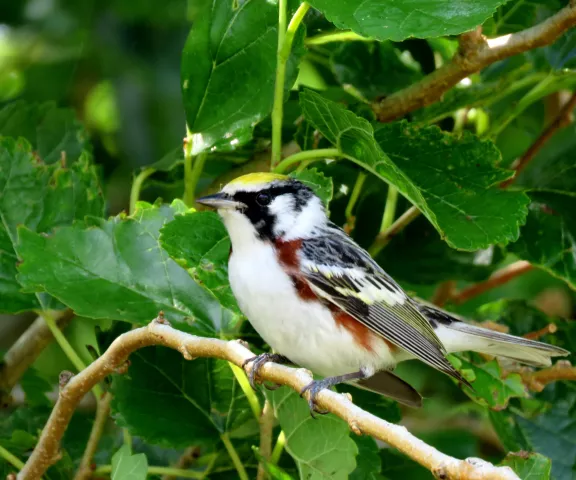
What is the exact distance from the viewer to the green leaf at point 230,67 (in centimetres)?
253

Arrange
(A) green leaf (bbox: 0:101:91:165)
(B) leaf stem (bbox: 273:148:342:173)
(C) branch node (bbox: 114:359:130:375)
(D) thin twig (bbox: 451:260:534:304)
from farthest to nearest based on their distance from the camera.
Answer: (D) thin twig (bbox: 451:260:534:304), (A) green leaf (bbox: 0:101:91:165), (B) leaf stem (bbox: 273:148:342:173), (C) branch node (bbox: 114:359:130:375)

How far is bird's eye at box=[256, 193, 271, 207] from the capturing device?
2.55 metres

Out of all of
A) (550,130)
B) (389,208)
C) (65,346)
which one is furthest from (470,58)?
(65,346)

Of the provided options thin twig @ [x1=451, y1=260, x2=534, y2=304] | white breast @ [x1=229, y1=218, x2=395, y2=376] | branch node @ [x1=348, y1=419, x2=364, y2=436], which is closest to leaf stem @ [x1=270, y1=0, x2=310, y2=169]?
white breast @ [x1=229, y1=218, x2=395, y2=376]

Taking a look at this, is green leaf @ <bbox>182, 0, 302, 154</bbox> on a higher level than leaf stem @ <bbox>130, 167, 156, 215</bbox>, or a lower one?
higher

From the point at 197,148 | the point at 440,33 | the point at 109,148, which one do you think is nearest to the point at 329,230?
the point at 197,148

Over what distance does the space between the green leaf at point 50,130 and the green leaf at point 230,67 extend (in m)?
0.62

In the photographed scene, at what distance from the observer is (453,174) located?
2510 mm

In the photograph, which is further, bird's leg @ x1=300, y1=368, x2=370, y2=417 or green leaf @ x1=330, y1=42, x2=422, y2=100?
green leaf @ x1=330, y1=42, x2=422, y2=100

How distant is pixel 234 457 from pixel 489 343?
2.70ft

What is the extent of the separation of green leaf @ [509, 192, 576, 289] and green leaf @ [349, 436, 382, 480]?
734mm

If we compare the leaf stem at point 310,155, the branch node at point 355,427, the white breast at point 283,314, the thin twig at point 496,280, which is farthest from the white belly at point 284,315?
the thin twig at point 496,280

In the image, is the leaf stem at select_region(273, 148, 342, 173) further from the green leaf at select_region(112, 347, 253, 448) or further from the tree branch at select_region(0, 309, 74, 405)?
the tree branch at select_region(0, 309, 74, 405)

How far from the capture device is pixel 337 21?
83.4 inches
